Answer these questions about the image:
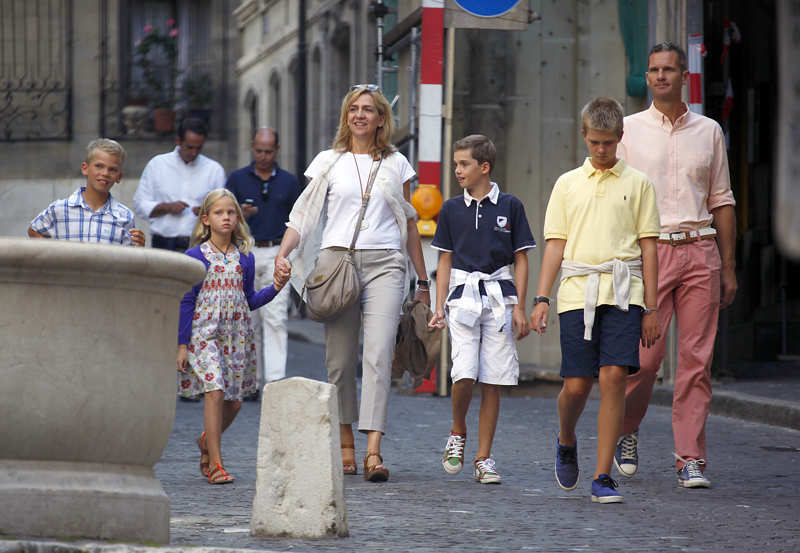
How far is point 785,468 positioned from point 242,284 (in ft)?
9.62

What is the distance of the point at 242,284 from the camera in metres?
7.79

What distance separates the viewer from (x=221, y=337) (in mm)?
7621

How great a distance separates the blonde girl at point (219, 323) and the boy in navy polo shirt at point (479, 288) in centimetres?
88

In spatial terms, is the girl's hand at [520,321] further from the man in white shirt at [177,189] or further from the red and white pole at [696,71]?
the man in white shirt at [177,189]

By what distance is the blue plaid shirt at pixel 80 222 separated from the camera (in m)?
7.20

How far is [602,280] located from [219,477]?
2.05 m

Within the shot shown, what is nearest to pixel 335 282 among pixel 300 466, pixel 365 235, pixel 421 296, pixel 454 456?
pixel 365 235

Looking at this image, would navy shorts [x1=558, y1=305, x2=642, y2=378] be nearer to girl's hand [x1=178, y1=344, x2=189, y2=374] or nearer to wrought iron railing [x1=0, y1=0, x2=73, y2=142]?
girl's hand [x1=178, y1=344, x2=189, y2=374]

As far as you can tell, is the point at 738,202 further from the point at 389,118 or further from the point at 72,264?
the point at 72,264

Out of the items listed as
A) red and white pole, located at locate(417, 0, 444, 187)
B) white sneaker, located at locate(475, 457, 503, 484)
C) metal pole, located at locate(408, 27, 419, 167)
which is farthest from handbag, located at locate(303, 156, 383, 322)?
metal pole, located at locate(408, 27, 419, 167)

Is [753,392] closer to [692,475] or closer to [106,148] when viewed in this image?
[692,475]

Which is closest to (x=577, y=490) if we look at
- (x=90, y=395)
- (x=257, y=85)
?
(x=90, y=395)

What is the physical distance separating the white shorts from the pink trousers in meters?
0.59

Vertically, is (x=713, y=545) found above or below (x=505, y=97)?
below
